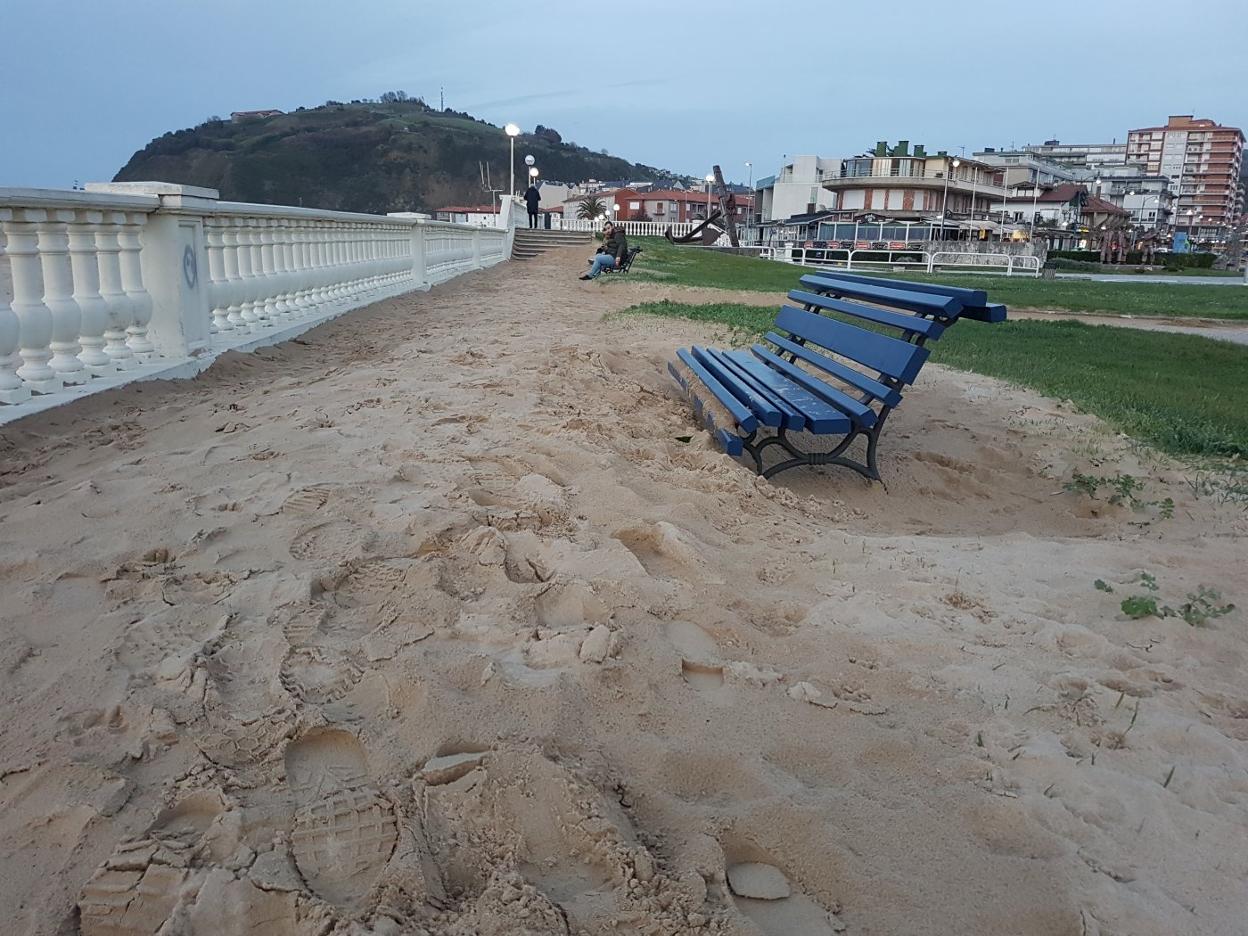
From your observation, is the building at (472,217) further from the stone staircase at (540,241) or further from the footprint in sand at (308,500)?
the footprint in sand at (308,500)

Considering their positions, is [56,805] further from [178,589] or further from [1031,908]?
[1031,908]

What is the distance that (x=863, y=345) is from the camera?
4.88 m

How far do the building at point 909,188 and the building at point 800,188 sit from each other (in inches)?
131

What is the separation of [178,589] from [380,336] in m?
5.91

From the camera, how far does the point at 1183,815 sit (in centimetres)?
196

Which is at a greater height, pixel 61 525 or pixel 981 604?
pixel 61 525

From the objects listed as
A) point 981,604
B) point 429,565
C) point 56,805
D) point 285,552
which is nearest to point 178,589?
point 285,552

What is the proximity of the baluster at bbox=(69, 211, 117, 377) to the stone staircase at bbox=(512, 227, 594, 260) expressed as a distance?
23490 mm

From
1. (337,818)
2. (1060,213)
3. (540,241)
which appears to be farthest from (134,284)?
(1060,213)

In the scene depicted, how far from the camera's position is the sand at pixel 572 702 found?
5.40ft

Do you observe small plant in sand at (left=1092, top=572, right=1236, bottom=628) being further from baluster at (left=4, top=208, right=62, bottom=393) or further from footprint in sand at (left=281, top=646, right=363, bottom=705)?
baluster at (left=4, top=208, right=62, bottom=393)

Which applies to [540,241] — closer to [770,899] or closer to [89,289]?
[89,289]

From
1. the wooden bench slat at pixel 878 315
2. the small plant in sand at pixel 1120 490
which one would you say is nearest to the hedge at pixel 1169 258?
the wooden bench slat at pixel 878 315

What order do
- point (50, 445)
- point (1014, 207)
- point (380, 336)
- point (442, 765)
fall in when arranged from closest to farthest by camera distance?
1. point (442, 765)
2. point (50, 445)
3. point (380, 336)
4. point (1014, 207)
